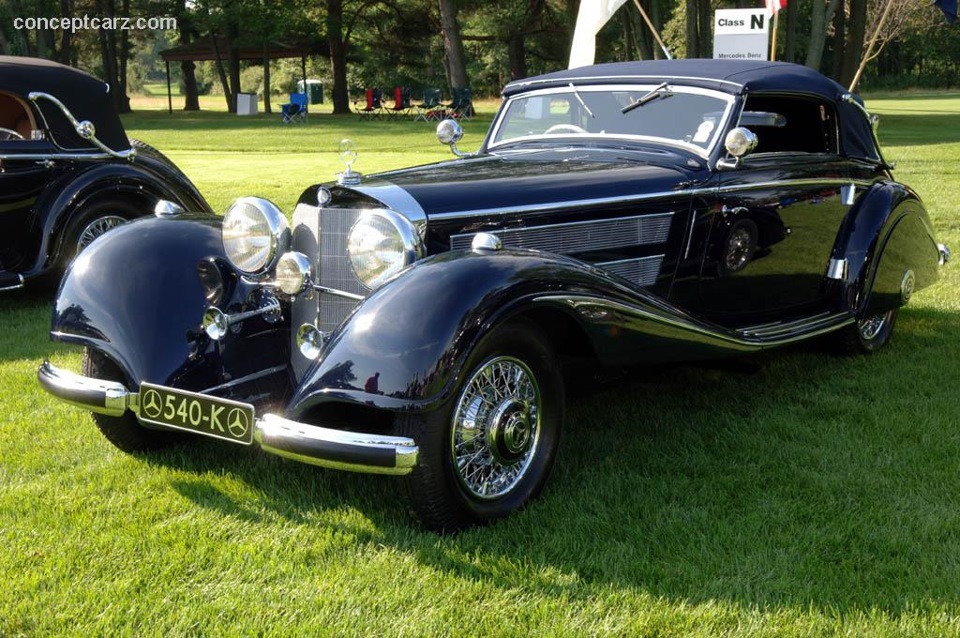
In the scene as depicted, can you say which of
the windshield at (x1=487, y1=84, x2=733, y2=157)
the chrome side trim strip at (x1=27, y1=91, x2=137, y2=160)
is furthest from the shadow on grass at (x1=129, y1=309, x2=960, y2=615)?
the chrome side trim strip at (x1=27, y1=91, x2=137, y2=160)

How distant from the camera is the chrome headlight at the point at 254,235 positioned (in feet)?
12.6

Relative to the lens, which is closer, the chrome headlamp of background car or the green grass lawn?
the green grass lawn

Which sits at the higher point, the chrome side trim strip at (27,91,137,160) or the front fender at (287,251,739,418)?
the chrome side trim strip at (27,91,137,160)

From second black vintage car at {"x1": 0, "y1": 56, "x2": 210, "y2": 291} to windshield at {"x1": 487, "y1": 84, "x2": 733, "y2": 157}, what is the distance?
3462mm

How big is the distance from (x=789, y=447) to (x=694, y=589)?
141 cm

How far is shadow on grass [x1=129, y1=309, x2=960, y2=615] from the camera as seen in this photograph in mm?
3074

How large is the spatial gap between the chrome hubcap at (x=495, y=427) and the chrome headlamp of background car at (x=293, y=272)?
2.85 feet

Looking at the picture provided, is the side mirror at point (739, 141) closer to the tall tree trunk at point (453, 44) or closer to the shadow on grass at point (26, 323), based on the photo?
the shadow on grass at point (26, 323)

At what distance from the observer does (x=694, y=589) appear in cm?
301

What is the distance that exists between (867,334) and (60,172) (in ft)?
19.3

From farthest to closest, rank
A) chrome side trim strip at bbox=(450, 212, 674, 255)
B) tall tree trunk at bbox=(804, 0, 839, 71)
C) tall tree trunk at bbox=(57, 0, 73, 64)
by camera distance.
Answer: tall tree trunk at bbox=(57, 0, 73, 64), tall tree trunk at bbox=(804, 0, 839, 71), chrome side trim strip at bbox=(450, 212, 674, 255)

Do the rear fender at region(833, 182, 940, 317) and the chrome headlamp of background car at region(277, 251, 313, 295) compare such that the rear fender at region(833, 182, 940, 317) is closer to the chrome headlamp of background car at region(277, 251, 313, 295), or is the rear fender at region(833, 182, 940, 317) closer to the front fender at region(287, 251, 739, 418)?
the front fender at region(287, 251, 739, 418)

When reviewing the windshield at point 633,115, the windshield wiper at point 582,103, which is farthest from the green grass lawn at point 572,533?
the windshield wiper at point 582,103

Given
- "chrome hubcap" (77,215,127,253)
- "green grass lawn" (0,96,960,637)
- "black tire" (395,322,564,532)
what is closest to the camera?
"green grass lawn" (0,96,960,637)
